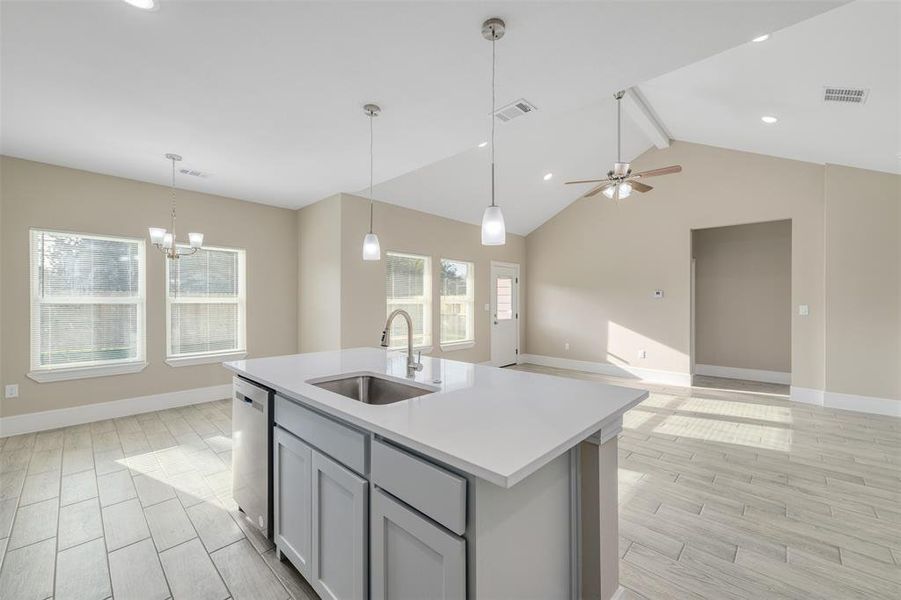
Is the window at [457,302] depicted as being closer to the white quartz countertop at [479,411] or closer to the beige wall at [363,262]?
the beige wall at [363,262]

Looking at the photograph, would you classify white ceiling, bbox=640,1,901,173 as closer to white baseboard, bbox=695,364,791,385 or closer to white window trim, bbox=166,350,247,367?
white baseboard, bbox=695,364,791,385

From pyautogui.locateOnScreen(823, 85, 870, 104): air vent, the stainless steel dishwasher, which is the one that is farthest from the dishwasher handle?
pyautogui.locateOnScreen(823, 85, 870, 104): air vent

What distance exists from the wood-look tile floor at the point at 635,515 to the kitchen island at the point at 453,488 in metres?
0.51

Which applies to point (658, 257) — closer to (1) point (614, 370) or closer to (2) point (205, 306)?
(1) point (614, 370)

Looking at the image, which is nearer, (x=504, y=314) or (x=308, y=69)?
(x=308, y=69)

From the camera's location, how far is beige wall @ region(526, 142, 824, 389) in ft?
16.1

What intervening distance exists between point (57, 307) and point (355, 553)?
4431 mm

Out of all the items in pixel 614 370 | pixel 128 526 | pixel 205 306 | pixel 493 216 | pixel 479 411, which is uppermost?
pixel 493 216

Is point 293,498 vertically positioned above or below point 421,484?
below

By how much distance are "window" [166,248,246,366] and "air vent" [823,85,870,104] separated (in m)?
6.17

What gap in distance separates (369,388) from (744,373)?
676 cm

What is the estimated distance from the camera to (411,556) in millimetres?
1206

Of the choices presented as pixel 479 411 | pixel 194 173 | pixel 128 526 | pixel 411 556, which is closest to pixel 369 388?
pixel 479 411

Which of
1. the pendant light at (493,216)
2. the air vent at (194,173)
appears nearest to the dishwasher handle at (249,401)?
the pendant light at (493,216)
